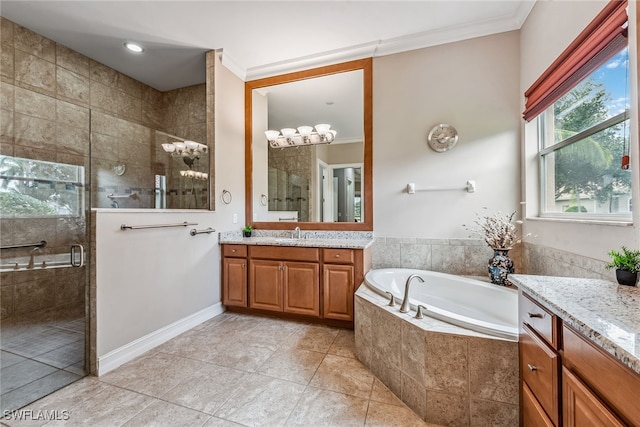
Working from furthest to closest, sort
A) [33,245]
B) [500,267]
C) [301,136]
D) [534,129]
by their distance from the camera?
1. [301,136]
2. [534,129]
3. [500,267]
4. [33,245]

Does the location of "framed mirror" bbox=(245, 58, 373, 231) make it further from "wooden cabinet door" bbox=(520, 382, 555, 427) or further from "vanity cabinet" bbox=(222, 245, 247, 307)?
"wooden cabinet door" bbox=(520, 382, 555, 427)

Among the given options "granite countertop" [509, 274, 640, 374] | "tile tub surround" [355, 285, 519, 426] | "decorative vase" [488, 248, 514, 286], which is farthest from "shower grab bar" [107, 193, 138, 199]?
"decorative vase" [488, 248, 514, 286]

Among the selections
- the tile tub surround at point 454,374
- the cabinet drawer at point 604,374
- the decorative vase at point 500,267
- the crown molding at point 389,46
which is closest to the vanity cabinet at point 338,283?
the tile tub surround at point 454,374

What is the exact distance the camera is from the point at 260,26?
2.45m

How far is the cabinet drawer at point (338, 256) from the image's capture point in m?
2.46

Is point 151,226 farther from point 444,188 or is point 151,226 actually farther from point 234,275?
point 444,188

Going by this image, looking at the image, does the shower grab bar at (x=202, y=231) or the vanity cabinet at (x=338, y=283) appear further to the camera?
the shower grab bar at (x=202, y=231)

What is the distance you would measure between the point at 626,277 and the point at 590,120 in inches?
42.2

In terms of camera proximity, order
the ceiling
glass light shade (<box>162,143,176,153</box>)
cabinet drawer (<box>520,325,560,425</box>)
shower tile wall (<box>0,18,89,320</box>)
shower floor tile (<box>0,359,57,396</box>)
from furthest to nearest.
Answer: glass light shade (<box>162,143,176,153</box>), the ceiling, shower tile wall (<box>0,18,89,320</box>), shower floor tile (<box>0,359,57,396</box>), cabinet drawer (<box>520,325,560,425</box>)

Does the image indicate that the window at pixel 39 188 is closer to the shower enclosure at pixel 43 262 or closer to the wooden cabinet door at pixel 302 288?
the shower enclosure at pixel 43 262

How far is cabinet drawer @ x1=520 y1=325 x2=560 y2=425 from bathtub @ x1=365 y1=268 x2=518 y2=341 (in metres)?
0.60

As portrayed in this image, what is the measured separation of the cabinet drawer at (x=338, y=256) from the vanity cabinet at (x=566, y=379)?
140cm

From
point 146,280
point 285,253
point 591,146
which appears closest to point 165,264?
point 146,280

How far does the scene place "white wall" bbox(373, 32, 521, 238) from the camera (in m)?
2.48
